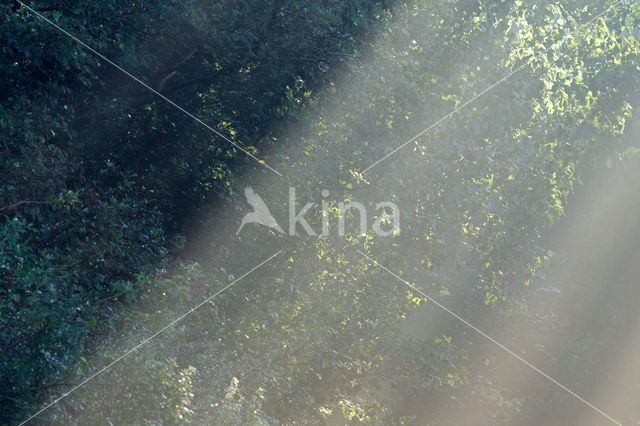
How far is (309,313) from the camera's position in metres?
14.5

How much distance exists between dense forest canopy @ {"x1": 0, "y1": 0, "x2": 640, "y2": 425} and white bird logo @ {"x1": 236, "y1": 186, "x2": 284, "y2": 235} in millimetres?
118

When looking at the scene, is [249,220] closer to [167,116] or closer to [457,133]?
[167,116]

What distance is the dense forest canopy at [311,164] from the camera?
38.2 ft

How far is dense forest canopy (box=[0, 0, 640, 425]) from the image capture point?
458 inches

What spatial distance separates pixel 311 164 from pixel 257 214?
116 cm

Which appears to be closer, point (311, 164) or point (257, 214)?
point (311, 164)

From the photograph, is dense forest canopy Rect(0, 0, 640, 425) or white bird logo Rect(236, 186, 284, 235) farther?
white bird logo Rect(236, 186, 284, 235)

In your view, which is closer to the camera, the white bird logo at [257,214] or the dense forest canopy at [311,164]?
the dense forest canopy at [311,164]

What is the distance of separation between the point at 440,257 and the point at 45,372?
7.48 metres

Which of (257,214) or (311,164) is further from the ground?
(311,164)

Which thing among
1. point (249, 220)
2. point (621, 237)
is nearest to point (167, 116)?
point (249, 220)

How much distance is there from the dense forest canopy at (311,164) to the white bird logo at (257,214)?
118 mm

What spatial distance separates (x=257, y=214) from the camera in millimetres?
14180

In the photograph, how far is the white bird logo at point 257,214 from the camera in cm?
1412
